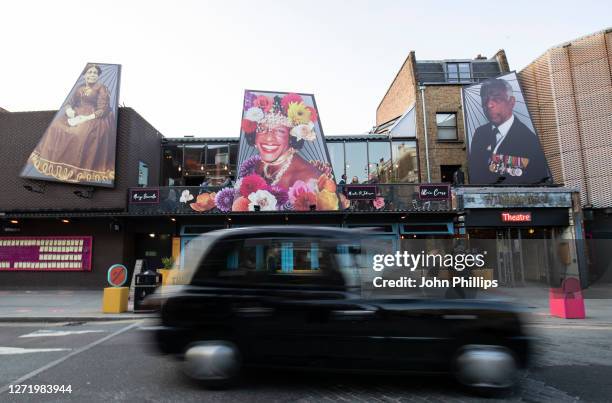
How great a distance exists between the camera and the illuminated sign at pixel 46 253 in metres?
16.0

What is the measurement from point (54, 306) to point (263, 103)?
11.7 meters

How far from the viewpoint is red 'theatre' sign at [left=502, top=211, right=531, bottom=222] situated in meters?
17.0

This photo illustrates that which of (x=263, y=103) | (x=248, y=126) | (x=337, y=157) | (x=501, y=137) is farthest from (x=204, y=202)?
(x=501, y=137)

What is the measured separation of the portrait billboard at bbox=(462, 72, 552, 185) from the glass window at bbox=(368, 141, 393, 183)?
4080 mm

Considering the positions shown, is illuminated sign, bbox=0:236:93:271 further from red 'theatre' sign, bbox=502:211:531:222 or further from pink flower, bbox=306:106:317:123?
red 'theatre' sign, bbox=502:211:531:222

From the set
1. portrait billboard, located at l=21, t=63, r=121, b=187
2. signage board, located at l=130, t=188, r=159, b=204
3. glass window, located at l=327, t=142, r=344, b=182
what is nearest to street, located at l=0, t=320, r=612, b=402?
signage board, located at l=130, t=188, r=159, b=204

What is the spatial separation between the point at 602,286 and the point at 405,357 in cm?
1873

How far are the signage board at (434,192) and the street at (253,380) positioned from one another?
10330 millimetres

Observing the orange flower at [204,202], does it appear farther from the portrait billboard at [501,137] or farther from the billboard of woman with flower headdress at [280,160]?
the portrait billboard at [501,137]

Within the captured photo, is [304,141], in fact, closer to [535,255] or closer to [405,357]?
[535,255]

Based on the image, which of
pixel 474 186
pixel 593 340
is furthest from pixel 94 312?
pixel 474 186

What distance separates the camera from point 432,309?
13.8ft

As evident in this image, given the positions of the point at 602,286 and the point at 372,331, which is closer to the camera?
the point at 372,331

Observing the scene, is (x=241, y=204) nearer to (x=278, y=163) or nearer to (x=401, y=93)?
(x=278, y=163)
